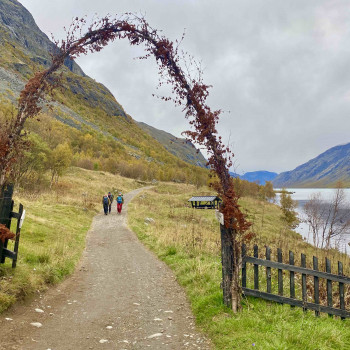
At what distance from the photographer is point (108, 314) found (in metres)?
6.94

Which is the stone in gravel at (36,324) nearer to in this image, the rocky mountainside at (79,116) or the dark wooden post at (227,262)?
the dark wooden post at (227,262)

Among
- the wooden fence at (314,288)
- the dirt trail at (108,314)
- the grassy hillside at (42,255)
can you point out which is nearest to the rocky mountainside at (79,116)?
the grassy hillside at (42,255)

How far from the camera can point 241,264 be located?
23.0ft

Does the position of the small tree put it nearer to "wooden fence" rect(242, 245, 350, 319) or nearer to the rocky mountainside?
"wooden fence" rect(242, 245, 350, 319)

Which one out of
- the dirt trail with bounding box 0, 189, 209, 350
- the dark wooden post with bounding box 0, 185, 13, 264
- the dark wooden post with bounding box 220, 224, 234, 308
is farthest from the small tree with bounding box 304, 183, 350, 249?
the dark wooden post with bounding box 0, 185, 13, 264

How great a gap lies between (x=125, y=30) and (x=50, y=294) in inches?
281

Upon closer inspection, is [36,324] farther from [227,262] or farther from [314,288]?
[314,288]

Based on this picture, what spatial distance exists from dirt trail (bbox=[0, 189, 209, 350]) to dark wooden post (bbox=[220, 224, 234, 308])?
0.99 metres

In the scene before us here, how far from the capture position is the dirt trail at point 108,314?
18.2 ft

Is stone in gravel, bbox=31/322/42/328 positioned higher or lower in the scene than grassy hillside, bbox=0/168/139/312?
lower

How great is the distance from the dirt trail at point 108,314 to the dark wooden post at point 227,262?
994mm

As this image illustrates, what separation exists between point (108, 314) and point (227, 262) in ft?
10.1

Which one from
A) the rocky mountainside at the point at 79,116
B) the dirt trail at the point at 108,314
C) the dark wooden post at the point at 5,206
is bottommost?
the dirt trail at the point at 108,314

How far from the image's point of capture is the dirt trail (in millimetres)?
5539
